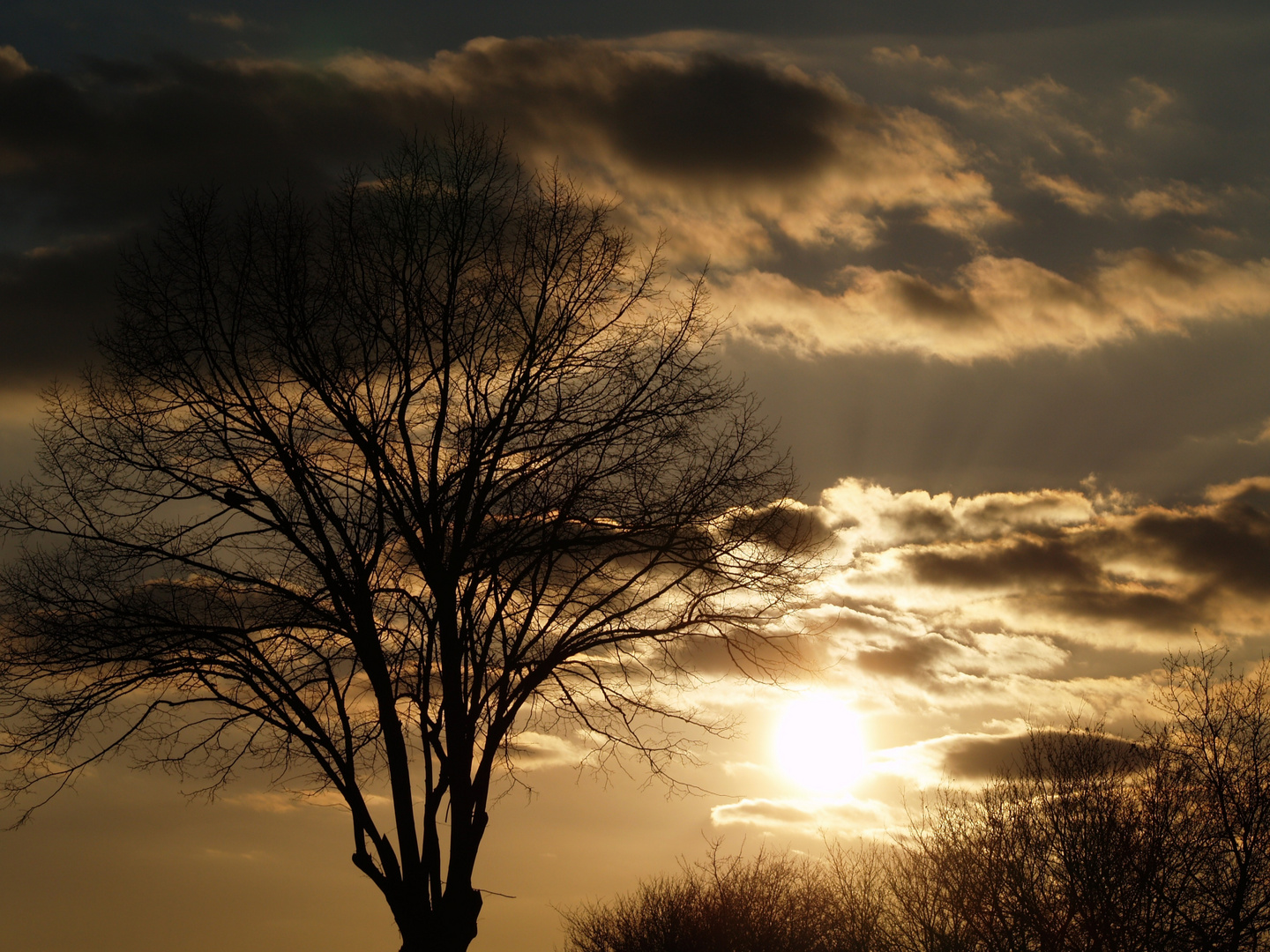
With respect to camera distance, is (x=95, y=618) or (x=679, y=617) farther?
(x=679, y=617)

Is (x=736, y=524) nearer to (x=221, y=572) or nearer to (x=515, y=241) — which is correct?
(x=515, y=241)

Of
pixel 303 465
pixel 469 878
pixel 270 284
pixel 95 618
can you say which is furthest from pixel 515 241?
pixel 469 878

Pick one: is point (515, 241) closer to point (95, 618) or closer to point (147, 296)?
point (147, 296)

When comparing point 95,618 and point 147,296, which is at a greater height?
point 147,296

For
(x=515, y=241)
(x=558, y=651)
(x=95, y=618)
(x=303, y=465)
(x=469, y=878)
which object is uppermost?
(x=515, y=241)

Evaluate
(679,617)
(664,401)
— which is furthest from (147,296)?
(679,617)

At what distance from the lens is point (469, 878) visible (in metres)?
11.3

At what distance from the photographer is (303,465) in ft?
38.2

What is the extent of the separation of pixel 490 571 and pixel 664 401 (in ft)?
9.19

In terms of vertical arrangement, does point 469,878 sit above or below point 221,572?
below

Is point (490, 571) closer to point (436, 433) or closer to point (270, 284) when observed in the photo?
point (436, 433)

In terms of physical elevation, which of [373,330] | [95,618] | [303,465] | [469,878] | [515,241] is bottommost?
[469,878]

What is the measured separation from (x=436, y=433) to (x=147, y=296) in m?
3.53

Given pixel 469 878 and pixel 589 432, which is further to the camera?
pixel 589 432
